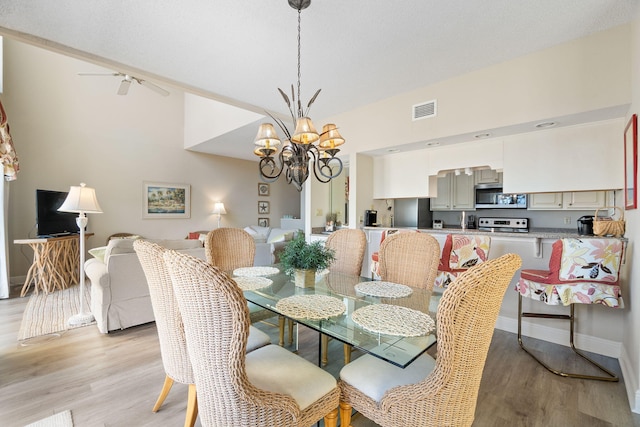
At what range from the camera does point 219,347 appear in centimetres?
91

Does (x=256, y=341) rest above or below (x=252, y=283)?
below

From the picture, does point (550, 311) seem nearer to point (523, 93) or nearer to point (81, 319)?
point (523, 93)

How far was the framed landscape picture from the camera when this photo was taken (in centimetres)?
593

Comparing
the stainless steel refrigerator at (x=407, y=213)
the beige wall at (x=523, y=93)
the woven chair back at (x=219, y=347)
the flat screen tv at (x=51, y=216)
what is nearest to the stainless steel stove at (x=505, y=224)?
the stainless steel refrigerator at (x=407, y=213)

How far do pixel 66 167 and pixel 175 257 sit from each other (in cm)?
580

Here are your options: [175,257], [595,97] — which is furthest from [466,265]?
[175,257]

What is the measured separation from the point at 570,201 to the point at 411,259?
3.20 m

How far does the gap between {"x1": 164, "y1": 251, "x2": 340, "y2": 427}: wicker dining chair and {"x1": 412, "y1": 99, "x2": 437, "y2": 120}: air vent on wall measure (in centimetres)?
302

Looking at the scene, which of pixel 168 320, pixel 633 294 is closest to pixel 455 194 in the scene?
pixel 633 294

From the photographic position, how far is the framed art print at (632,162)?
72.9 inches

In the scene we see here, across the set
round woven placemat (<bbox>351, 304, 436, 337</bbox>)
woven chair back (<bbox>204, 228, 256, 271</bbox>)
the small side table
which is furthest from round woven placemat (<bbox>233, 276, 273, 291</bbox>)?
the small side table

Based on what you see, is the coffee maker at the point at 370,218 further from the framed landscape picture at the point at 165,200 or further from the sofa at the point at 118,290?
the framed landscape picture at the point at 165,200

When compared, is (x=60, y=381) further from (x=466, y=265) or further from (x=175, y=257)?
(x=466, y=265)

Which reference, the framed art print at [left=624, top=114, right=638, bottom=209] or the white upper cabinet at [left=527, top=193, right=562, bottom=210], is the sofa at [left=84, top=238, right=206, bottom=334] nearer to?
the framed art print at [left=624, top=114, right=638, bottom=209]
